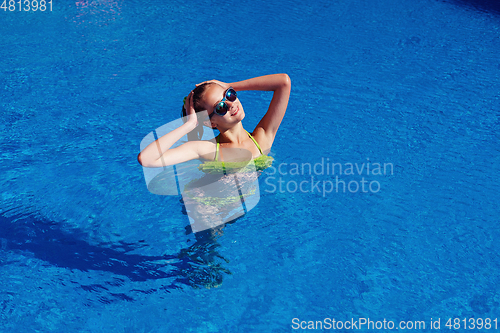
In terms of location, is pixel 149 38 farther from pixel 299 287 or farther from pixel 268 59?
pixel 299 287

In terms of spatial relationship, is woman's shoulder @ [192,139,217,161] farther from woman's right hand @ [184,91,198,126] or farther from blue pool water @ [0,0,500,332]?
blue pool water @ [0,0,500,332]

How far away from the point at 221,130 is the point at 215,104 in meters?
0.29

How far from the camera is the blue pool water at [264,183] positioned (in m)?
3.42

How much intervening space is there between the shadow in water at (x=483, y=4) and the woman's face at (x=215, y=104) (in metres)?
7.75

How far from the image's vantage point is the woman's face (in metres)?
2.90

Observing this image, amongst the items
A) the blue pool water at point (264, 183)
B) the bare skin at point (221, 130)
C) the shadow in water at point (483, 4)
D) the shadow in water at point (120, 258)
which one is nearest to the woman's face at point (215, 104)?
the bare skin at point (221, 130)

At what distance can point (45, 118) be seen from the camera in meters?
5.50

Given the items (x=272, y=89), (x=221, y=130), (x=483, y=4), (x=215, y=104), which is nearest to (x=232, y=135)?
(x=221, y=130)

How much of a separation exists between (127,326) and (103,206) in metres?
1.40

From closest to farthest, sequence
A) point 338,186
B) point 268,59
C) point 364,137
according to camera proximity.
Answer: point 338,186
point 364,137
point 268,59

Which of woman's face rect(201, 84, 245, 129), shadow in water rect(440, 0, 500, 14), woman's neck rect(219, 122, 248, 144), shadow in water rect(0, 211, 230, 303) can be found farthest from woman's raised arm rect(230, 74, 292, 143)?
shadow in water rect(440, 0, 500, 14)

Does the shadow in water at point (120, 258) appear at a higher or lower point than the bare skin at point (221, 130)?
lower

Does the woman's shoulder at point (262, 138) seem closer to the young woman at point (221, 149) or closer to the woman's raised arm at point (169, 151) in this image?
the young woman at point (221, 149)

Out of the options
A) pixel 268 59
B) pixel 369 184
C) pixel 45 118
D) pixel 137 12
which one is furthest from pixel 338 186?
pixel 137 12
